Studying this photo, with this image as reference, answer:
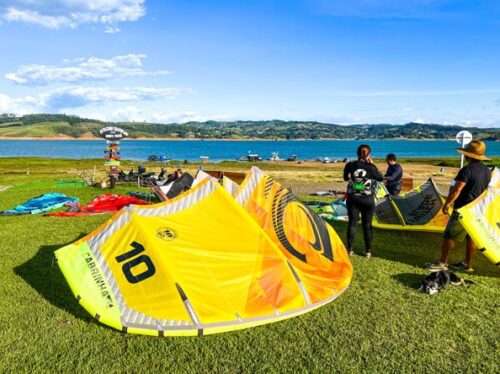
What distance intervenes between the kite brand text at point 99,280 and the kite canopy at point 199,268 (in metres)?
0.02

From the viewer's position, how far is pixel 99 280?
6117 millimetres

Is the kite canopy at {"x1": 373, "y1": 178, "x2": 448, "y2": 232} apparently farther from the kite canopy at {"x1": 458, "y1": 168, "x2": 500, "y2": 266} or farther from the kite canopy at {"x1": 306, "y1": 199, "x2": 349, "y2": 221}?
the kite canopy at {"x1": 458, "y1": 168, "x2": 500, "y2": 266}

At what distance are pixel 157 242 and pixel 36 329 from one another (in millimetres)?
1911

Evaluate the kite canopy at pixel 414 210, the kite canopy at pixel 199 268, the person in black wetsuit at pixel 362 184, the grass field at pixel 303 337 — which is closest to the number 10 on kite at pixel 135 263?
the kite canopy at pixel 199 268

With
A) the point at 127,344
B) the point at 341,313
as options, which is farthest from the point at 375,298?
the point at 127,344

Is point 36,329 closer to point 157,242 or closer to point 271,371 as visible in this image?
point 157,242

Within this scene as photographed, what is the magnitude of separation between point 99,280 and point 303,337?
3.01 m

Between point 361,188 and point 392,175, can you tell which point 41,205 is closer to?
point 361,188

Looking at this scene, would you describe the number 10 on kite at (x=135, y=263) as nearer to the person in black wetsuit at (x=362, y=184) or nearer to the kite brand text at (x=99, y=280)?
the kite brand text at (x=99, y=280)

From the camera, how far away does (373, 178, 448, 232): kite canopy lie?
10.9m

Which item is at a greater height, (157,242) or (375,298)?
(157,242)

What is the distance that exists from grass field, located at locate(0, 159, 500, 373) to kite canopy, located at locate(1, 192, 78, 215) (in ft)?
23.6

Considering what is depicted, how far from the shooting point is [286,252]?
7.12 m

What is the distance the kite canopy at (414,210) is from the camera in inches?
428
